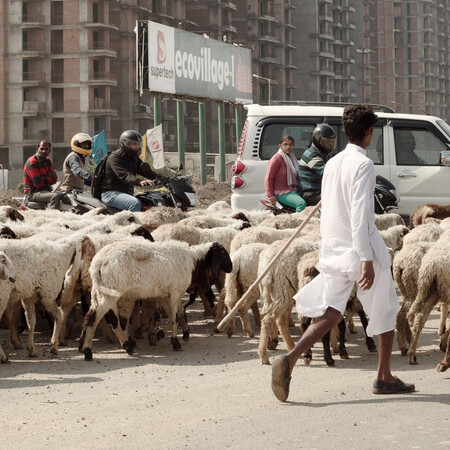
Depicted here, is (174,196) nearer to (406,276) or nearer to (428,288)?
(406,276)

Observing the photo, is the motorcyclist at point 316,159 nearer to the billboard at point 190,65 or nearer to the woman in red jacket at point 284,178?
the woman in red jacket at point 284,178

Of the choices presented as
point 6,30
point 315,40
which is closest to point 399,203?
point 6,30

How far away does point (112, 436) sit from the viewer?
6906mm

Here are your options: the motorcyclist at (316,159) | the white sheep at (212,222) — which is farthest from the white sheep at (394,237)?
the motorcyclist at (316,159)

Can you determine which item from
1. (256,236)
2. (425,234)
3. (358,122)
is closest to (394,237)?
(425,234)

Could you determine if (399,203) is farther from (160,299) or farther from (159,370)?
(159,370)

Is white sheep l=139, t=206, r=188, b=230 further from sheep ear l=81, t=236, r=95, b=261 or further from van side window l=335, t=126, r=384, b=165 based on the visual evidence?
van side window l=335, t=126, r=384, b=165

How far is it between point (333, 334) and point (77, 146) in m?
6.44

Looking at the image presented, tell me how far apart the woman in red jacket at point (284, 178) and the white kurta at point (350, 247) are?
7.12m

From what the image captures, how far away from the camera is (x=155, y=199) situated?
16.2 meters

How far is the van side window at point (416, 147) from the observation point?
55.7 ft

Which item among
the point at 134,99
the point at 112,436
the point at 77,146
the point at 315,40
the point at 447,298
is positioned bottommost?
the point at 112,436

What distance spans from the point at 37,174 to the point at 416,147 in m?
5.47

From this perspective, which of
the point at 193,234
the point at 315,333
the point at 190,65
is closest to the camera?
the point at 315,333
